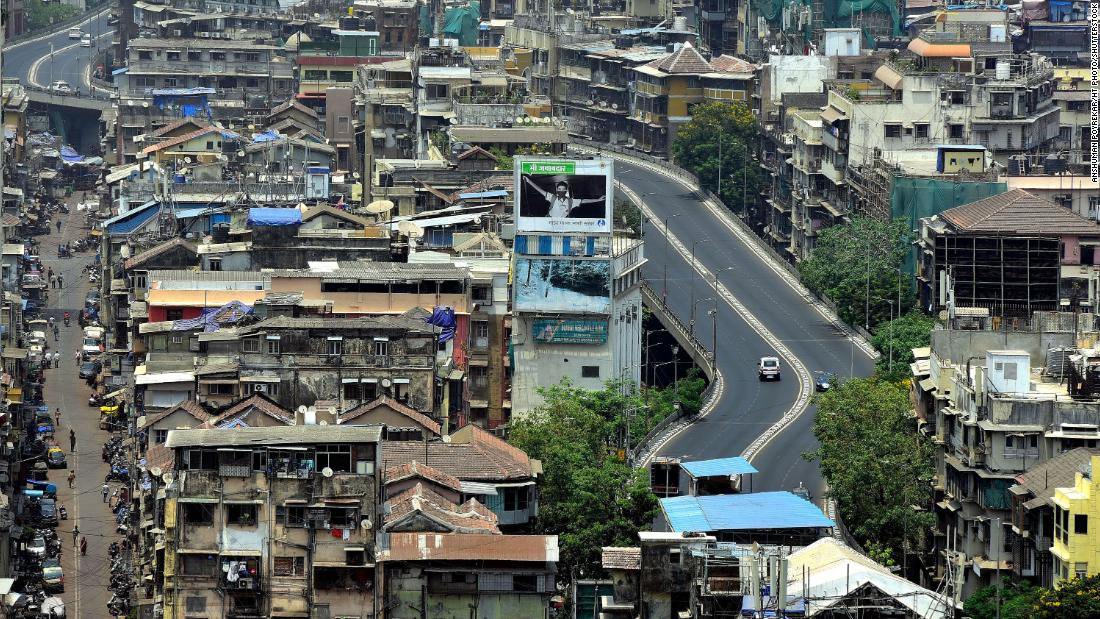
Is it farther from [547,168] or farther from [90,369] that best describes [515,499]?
[90,369]

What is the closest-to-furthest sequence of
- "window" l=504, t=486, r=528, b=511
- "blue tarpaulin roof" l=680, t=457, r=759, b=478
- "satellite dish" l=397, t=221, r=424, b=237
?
1. "window" l=504, t=486, r=528, b=511
2. "blue tarpaulin roof" l=680, t=457, r=759, b=478
3. "satellite dish" l=397, t=221, r=424, b=237

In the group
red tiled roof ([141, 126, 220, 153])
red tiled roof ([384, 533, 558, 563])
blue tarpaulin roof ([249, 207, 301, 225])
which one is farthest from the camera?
red tiled roof ([141, 126, 220, 153])

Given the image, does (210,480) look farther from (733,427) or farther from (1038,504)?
(733,427)

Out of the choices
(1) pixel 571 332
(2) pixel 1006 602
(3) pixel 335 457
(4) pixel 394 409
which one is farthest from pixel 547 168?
(3) pixel 335 457

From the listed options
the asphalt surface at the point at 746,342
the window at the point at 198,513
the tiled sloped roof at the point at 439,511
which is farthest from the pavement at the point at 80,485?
the window at the point at 198,513

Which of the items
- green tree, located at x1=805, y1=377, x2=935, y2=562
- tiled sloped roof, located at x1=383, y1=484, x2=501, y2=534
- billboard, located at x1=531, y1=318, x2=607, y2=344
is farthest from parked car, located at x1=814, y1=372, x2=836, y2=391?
tiled sloped roof, located at x1=383, y1=484, x2=501, y2=534

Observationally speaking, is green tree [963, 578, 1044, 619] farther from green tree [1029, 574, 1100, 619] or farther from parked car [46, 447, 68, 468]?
parked car [46, 447, 68, 468]

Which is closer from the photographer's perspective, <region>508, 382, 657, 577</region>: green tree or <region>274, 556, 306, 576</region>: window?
<region>274, 556, 306, 576</region>: window
